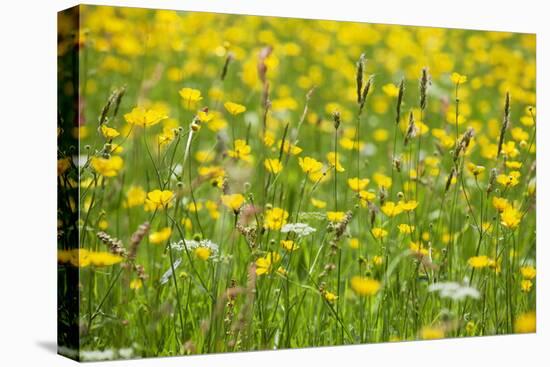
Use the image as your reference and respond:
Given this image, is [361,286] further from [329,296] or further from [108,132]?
[108,132]

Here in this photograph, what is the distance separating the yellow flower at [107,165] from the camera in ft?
16.3

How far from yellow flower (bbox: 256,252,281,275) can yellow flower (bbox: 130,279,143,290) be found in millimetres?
529

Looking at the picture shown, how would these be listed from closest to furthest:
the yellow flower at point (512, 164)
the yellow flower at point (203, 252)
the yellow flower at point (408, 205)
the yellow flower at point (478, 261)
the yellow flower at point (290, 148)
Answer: the yellow flower at point (203, 252)
the yellow flower at point (290, 148)
the yellow flower at point (408, 205)
the yellow flower at point (478, 261)
the yellow flower at point (512, 164)

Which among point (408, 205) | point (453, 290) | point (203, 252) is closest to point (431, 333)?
point (453, 290)

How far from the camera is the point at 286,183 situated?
5.40 metres

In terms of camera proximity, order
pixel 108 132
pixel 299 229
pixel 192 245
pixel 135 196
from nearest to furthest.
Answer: pixel 108 132
pixel 135 196
pixel 192 245
pixel 299 229

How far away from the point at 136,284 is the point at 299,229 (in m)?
0.78

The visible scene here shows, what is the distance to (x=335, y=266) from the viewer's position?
5.48 m

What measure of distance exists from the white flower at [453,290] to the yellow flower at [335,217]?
55 centimetres

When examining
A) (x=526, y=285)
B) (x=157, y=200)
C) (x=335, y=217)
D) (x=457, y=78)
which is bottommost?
(x=526, y=285)

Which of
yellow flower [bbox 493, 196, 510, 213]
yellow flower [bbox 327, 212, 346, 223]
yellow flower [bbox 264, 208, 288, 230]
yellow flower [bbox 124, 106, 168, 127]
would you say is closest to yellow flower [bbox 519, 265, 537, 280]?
yellow flower [bbox 493, 196, 510, 213]

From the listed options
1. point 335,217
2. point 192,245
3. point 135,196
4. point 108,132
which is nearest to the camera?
point 108,132

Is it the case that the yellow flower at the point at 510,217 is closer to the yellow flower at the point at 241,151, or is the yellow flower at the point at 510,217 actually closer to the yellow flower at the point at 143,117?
the yellow flower at the point at 241,151

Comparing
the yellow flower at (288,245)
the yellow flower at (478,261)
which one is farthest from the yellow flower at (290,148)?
the yellow flower at (478,261)
